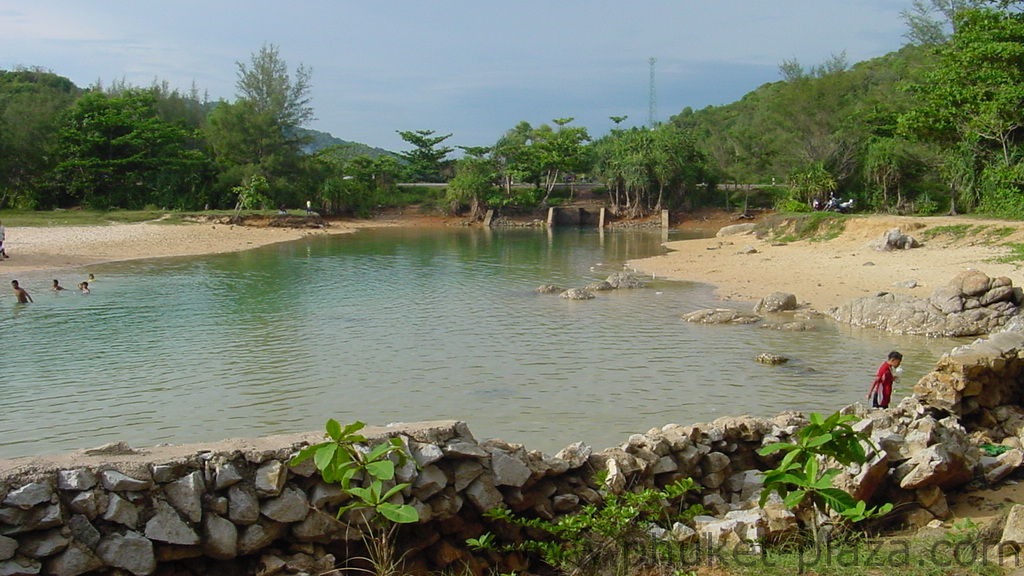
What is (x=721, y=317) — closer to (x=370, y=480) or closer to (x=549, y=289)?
(x=549, y=289)

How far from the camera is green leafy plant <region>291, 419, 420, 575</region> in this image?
193 inches

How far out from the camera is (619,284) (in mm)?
24766

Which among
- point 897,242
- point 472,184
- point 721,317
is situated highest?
point 472,184

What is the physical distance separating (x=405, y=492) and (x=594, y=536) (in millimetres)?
1431

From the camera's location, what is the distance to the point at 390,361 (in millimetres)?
15125

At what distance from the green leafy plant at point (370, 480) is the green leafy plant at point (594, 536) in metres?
0.67

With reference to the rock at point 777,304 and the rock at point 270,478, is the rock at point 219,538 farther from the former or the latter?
the rock at point 777,304

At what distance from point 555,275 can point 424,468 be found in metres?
23.2

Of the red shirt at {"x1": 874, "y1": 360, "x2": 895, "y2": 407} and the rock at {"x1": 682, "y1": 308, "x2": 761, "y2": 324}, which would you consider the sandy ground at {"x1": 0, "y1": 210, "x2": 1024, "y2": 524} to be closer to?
the rock at {"x1": 682, "y1": 308, "x2": 761, "y2": 324}

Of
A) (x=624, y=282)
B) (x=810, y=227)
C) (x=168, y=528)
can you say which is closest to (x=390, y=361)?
(x=168, y=528)

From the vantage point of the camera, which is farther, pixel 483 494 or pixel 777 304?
pixel 777 304

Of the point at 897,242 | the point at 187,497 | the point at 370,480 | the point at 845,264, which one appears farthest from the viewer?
the point at 897,242

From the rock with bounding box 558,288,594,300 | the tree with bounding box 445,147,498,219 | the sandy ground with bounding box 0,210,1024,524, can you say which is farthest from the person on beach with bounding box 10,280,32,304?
the tree with bounding box 445,147,498,219

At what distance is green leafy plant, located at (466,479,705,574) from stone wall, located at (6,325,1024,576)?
18 cm
